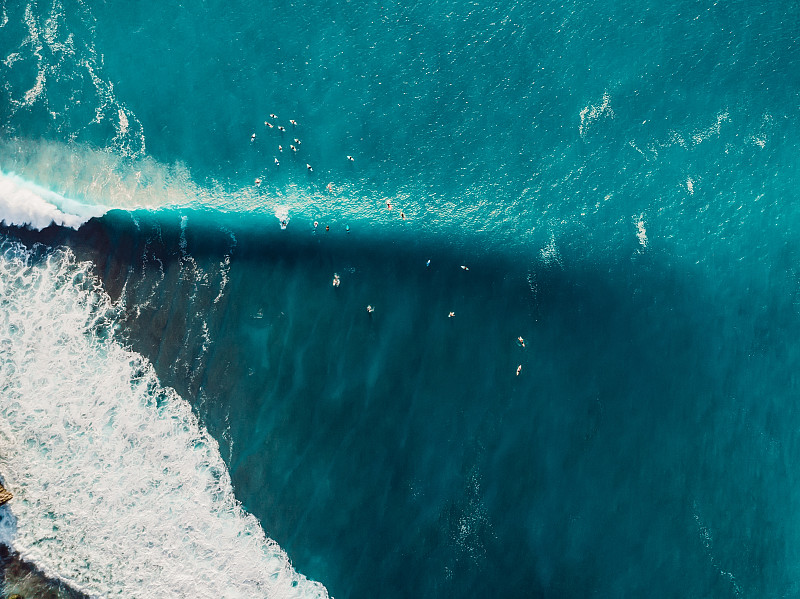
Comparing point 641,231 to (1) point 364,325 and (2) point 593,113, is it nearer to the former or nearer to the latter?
(2) point 593,113

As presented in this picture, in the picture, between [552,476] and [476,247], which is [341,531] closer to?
[552,476]

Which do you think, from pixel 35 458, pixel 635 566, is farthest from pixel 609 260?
pixel 35 458

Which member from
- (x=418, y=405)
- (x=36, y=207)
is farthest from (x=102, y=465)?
(x=418, y=405)

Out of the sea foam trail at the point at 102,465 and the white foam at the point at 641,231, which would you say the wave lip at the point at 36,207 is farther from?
the white foam at the point at 641,231

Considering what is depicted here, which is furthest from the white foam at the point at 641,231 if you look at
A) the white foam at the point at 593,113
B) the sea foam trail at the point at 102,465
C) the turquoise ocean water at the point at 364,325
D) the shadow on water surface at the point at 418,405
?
the sea foam trail at the point at 102,465

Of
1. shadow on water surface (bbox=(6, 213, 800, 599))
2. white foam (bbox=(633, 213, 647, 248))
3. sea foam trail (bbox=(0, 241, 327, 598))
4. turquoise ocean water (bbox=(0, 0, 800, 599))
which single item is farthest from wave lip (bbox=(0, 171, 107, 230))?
white foam (bbox=(633, 213, 647, 248))
